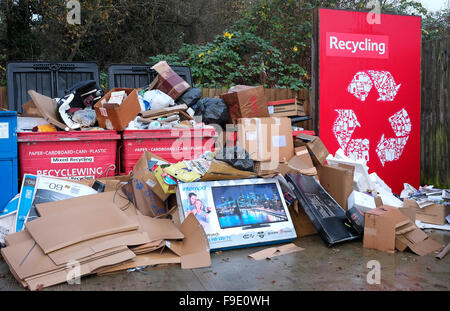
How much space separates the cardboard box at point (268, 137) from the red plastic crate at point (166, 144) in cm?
42

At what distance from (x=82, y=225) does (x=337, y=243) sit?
7.90ft

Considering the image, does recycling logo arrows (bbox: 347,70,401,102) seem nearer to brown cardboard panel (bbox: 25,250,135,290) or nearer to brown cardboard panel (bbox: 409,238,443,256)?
brown cardboard panel (bbox: 409,238,443,256)

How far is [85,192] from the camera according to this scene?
13.9 ft

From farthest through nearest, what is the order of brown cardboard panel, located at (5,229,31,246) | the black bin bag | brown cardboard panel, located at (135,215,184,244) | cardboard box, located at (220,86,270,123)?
the black bin bag, cardboard box, located at (220,86,270,123), brown cardboard panel, located at (135,215,184,244), brown cardboard panel, located at (5,229,31,246)

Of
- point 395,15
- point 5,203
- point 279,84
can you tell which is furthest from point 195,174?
point 279,84

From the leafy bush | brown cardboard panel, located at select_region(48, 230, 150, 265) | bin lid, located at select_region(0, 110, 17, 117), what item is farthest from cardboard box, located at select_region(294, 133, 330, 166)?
the leafy bush

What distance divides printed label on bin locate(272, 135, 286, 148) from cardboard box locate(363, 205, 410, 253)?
4.68ft

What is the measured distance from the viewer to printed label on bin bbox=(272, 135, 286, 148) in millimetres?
4941

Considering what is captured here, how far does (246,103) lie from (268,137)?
2.22 feet

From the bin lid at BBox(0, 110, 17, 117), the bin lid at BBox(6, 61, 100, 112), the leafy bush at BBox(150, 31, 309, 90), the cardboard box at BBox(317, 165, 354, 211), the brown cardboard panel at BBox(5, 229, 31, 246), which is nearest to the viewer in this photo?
the brown cardboard panel at BBox(5, 229, 31, 246)

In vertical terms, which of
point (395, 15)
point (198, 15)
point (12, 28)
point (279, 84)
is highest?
point (198, 15)

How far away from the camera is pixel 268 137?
4.94 metres

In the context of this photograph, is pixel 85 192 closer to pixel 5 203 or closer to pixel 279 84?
pixel 5 203
